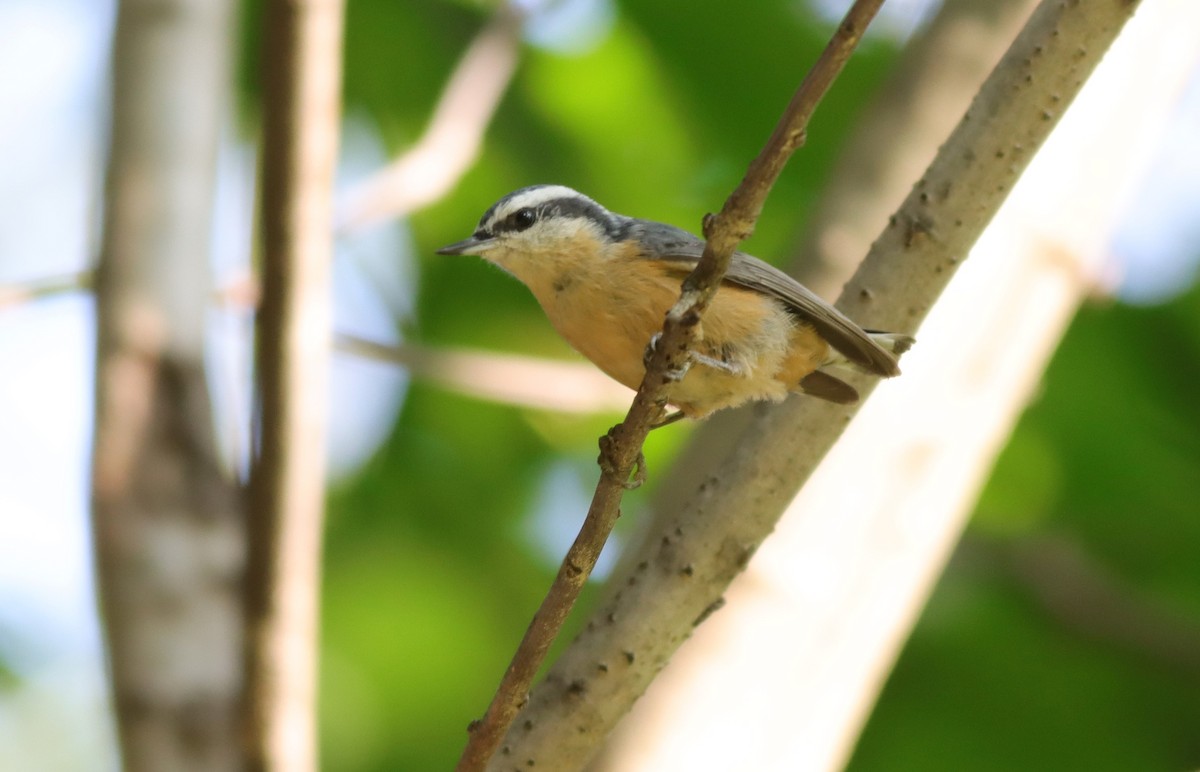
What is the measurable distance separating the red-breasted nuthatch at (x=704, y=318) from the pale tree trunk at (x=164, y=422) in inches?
42.4

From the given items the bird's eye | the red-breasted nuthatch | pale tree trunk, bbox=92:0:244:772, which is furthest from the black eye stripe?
pale tree trunk, bbox=92:0:244:772

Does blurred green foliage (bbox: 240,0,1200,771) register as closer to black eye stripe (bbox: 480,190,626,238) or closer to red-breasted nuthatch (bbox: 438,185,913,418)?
black eye stripe (bbox: 480,190,626,238)

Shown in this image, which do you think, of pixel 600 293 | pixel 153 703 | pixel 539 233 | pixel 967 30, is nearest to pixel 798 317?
pixel 600 293

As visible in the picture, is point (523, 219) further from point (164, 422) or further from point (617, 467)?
point (617, 467)

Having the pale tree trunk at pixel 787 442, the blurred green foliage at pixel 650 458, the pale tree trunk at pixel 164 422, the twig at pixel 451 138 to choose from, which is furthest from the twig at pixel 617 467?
the blurred green foliage at pixel 650 458

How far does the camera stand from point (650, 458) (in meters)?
6.23

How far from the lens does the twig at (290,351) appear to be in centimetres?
353

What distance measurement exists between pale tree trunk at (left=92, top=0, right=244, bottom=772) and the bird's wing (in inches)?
54.3

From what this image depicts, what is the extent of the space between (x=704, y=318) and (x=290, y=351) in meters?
1.18

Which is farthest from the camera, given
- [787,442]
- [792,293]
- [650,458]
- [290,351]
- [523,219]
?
[650,458]

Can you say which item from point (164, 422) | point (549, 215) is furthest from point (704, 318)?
point (164, 422)

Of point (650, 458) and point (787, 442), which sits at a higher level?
point (650, 458)

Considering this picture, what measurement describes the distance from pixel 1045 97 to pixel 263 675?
2496 mm

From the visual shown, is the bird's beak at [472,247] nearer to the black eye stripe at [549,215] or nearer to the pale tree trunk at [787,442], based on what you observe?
the black eye stripe at [549,215]
